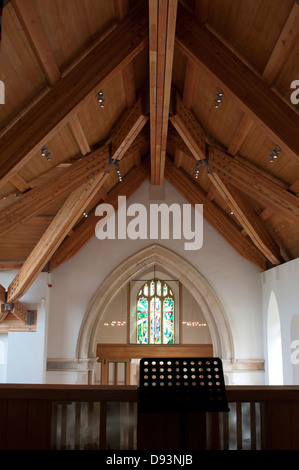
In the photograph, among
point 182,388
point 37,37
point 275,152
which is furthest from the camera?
point 275,152

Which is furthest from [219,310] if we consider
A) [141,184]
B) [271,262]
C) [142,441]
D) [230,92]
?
[142,441]

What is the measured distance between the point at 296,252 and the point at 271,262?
2.73 feet

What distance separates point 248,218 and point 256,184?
162 centimetres

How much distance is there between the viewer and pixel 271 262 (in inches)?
323

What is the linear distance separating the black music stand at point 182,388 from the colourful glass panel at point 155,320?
9.68 metres

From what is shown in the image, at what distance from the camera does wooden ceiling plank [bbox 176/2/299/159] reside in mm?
4156

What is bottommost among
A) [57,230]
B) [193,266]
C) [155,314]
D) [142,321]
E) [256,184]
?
[142,321]

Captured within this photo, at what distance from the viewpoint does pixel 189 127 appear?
5973 millimetres

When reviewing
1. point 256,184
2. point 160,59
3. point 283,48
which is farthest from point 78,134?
point 283,48

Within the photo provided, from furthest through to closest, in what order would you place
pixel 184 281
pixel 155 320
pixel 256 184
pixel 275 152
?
1. pixel 155 320
2. pixel 184 281
3. pixel 256 184
4. pixel 275 152

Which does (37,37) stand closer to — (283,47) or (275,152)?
(283,47)

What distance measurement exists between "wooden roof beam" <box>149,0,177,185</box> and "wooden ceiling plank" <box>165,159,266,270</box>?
91.1 inches

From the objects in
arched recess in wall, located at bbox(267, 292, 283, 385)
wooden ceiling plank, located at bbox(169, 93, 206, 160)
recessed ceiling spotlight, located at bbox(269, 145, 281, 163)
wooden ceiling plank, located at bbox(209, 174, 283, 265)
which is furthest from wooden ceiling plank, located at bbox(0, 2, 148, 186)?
arched recess in wall, located at bbox(267, 292, 283, 385)
